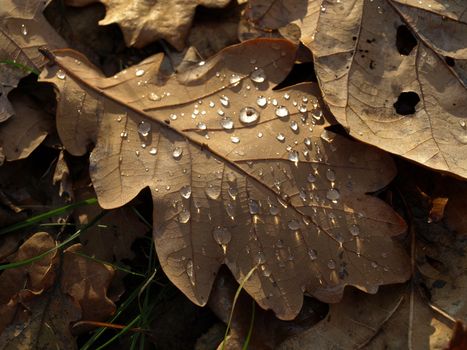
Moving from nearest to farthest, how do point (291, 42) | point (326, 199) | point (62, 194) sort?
point (326, 199) → point (291, 42) → point (62, 194)

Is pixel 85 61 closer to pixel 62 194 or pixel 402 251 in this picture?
pixel 62 194

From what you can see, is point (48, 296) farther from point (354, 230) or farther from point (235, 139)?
point (354, 230)

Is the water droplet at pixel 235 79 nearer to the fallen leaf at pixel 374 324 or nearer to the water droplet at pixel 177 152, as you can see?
the water droplet at pixel 177 152

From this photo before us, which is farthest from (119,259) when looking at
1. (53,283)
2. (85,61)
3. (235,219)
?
(85,61)

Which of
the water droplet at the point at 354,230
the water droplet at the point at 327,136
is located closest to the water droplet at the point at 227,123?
the water droplet at the point at 327,136

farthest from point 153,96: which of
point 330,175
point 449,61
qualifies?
point 449,61
